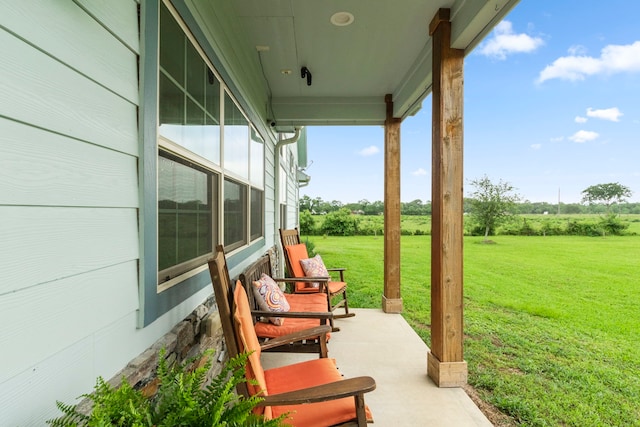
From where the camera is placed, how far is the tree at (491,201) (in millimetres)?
13078

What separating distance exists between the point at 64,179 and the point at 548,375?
3.97m

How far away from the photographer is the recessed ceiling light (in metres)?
2.69

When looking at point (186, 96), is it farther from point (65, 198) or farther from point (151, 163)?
point (65, 198)

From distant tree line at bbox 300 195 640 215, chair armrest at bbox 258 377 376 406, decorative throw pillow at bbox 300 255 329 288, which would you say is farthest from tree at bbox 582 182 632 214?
chair armrest at bbox 258 377 376 406

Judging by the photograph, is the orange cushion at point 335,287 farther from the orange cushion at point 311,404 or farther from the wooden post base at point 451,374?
the orange cushion at point 311,404

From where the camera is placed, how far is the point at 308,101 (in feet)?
15.6

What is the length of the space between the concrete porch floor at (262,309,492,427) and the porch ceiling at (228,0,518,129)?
2.67m

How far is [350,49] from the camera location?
3285 millimetres

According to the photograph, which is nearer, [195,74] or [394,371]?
[195,74]

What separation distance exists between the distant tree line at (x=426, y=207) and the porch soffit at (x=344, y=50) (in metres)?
3.85

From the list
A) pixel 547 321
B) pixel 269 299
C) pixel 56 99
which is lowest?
pixel 547 321

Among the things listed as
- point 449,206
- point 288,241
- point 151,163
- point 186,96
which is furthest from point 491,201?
point 151,163

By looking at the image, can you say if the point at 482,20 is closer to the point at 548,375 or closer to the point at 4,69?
the point at 4,69

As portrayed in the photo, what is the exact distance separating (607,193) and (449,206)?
11174 millimetres
